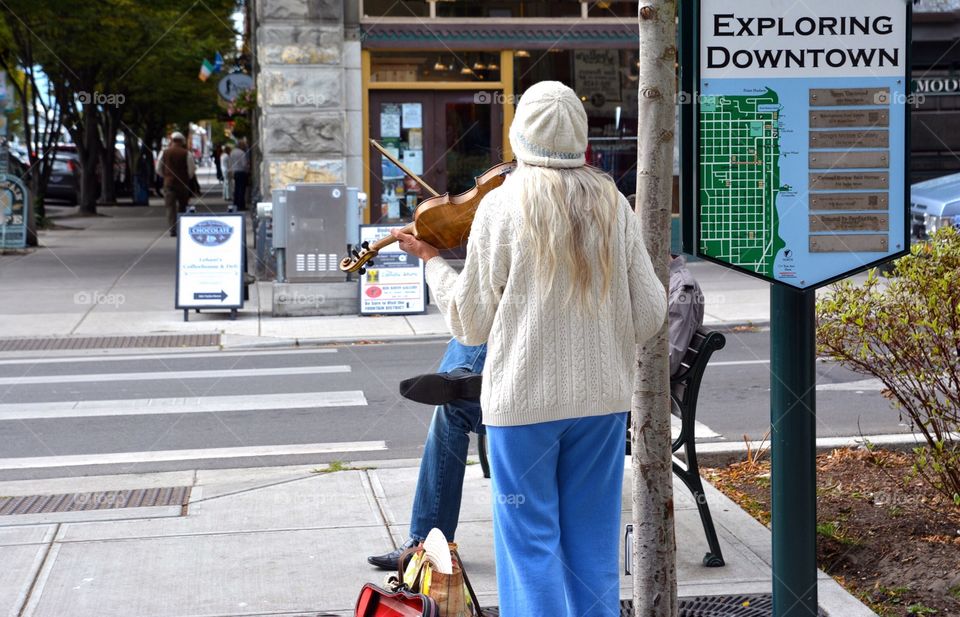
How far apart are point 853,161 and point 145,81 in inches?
1341

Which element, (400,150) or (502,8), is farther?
(400,150)

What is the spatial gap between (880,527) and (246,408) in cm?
488

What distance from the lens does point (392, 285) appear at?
13289 millimetres

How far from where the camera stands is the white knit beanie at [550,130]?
11.0 feet

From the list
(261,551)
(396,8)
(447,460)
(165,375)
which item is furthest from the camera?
(396,8)

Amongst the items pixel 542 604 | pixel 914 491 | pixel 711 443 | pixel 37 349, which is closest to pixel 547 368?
pixel 542 604

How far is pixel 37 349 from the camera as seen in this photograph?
11.5 metres

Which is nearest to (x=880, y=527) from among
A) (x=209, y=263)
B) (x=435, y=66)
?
(x=209, y=263)

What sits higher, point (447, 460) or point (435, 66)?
point (435, 66)

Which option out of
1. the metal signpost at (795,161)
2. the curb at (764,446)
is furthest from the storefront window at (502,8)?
the metal signpost at (795,161)

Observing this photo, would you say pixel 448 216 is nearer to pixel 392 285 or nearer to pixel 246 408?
pixel 246 408

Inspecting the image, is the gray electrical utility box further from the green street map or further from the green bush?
the green street map

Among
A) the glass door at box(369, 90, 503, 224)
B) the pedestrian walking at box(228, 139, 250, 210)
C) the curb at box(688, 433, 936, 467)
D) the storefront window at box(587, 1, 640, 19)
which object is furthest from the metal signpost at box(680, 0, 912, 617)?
the pedestrian walking at box(228, 139, 250, 210)

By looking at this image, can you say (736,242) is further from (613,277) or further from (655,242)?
(613,277)
